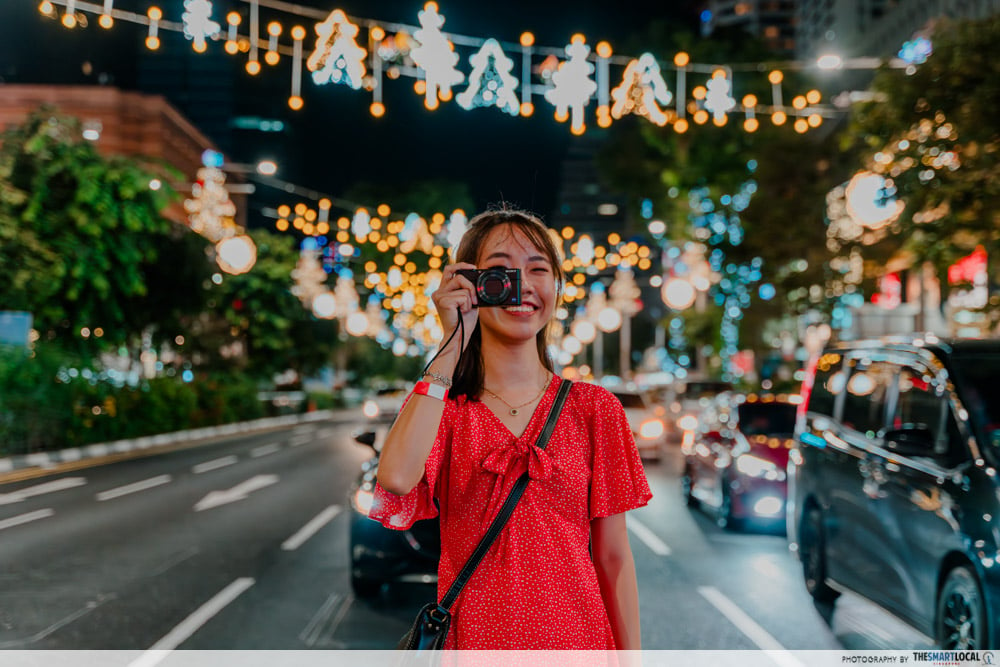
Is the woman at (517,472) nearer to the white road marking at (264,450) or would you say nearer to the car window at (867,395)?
the car window at (867,395)

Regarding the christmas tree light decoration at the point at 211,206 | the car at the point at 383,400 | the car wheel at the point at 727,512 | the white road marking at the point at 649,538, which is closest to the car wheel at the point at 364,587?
the white road marking at the point at 649,538

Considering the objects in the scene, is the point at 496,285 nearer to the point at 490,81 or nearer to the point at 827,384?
the point at 827,384

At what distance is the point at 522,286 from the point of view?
2543 millimetres

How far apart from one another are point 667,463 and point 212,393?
1661 cm

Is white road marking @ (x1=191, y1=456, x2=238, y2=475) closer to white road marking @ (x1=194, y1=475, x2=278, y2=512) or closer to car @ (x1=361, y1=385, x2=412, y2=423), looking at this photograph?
white road marking @ (x1=194, y1=475, x2=278, y2=512)

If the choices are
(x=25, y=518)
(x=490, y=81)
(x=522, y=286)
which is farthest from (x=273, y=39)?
(x=522, y=286)

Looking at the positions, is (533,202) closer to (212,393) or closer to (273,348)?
(212,393)

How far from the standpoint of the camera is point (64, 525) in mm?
11664

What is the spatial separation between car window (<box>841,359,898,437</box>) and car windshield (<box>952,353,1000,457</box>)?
3.05ft

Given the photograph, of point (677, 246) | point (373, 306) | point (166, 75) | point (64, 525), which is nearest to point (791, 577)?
point (64, 525)

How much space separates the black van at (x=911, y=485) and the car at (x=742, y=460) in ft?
10.4

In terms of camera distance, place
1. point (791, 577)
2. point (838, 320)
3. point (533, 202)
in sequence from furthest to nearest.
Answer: point (838, 320) < point (791, 577) < point (533, 202)

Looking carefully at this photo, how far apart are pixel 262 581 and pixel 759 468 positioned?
5.87 metres

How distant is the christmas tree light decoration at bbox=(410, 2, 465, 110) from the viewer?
11.9 meters
